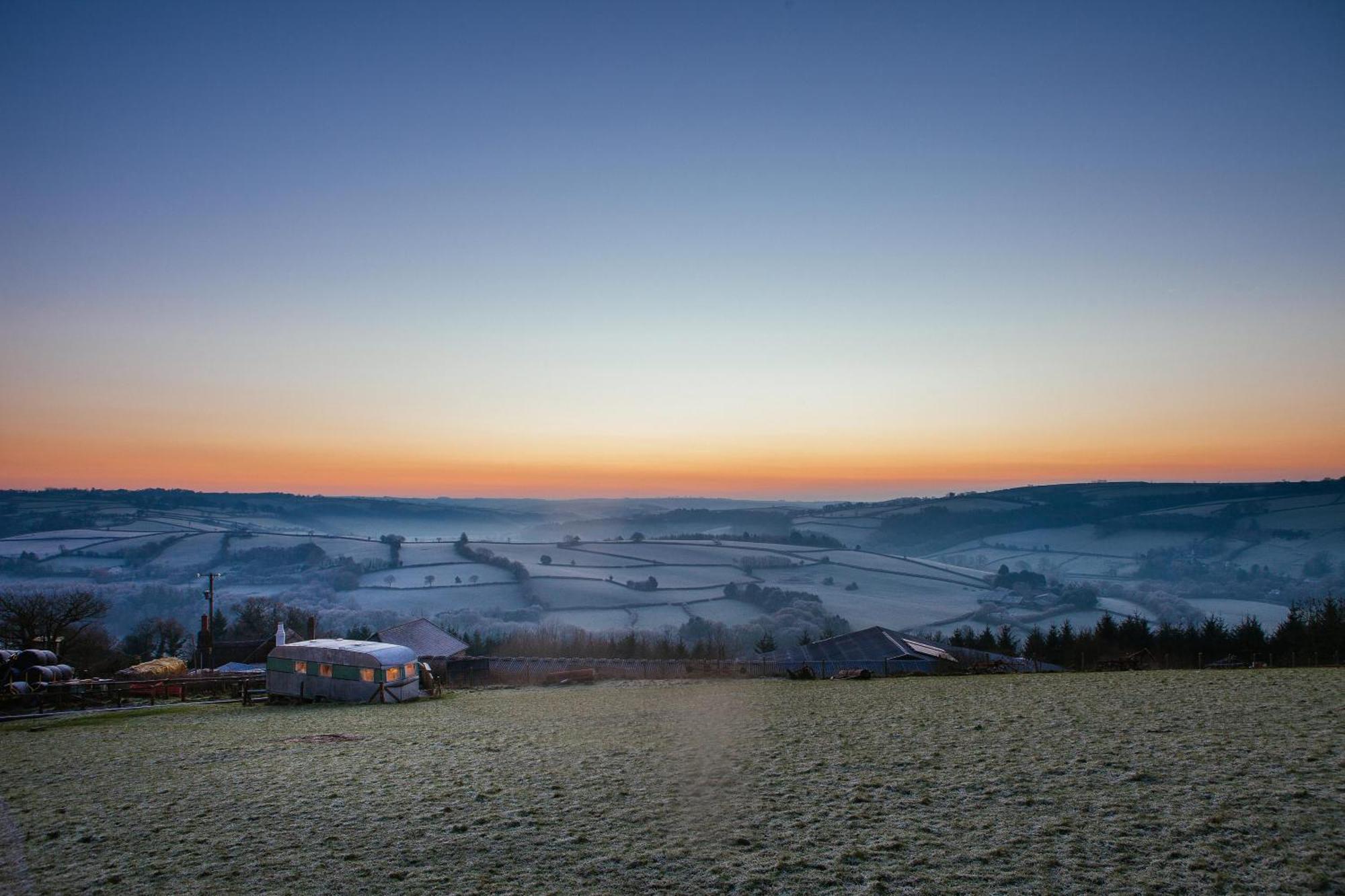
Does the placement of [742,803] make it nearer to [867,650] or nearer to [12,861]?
[12,861]

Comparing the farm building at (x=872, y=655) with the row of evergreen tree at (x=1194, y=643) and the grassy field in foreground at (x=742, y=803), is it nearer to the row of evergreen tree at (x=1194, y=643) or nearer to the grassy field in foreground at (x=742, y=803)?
the row of evergreen tree at (x=1194, y=643)

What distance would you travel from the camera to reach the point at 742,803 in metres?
15.1

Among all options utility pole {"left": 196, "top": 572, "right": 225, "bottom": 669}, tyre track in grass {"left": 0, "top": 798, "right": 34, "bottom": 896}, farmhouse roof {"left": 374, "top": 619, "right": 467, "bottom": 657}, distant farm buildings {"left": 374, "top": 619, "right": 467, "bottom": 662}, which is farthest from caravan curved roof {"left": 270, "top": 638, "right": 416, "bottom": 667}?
utility pole {"left": 196, "top": 572, "right": 225, "bottom": 669}

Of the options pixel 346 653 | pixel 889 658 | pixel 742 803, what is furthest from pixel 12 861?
pixel 889 658

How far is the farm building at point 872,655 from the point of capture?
4950 cm

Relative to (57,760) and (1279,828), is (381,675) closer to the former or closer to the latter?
(57,760)

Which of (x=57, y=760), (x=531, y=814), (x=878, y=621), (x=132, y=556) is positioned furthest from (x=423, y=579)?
(x=531, y=814)

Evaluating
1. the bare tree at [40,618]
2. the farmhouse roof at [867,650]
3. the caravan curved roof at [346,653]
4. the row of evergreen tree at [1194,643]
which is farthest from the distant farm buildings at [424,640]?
the row of evergreen tree at [1194,643]

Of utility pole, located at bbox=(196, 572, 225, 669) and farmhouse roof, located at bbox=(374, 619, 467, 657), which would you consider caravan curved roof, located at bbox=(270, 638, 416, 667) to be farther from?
utility pole, located at bbox=(196, 572, 225, 669)

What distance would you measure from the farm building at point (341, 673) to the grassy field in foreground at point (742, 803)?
1236 centimetres

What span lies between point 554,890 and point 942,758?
10074mm

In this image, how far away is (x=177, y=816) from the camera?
16062 millimetres

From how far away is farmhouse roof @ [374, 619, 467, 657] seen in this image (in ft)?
215

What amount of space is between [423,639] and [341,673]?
97.0ft
